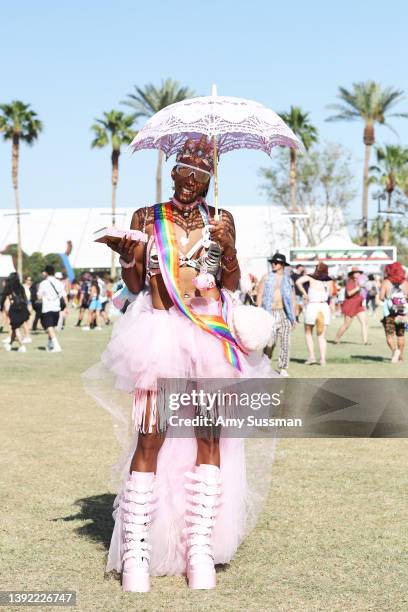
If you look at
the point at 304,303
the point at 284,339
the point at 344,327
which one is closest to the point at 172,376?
the point at 284,339

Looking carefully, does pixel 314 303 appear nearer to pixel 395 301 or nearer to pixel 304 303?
pixel 304 303

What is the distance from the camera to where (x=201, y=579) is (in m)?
4.74

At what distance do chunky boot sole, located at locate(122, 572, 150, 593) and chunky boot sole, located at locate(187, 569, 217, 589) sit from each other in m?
0.21

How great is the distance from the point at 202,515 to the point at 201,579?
303 mm

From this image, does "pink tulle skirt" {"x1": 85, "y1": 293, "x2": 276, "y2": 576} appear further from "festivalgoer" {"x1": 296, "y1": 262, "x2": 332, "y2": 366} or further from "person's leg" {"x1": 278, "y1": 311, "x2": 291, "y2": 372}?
"festivalgoer" {"x1": 296, "y1": 262, "x2": 332, "y2": 366}

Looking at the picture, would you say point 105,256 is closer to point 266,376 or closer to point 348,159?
point 348,159

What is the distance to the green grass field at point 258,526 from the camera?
15.2ft

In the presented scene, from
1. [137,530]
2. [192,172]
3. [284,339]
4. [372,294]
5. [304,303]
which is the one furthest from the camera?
[372,294]

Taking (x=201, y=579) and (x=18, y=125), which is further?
(x=18, y=125)

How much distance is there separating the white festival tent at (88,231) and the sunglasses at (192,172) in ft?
221

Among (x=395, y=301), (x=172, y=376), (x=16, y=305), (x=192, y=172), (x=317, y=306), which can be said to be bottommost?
(x=16, y=305)

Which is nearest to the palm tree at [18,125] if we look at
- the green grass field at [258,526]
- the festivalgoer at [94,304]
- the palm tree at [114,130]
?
the palm tree at [114,130]

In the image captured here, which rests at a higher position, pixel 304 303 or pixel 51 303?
pixel 304 303

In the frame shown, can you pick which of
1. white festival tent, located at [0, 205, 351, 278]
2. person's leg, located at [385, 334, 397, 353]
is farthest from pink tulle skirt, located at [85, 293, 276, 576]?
white festival tent, located at [0, 205, 351, 278]
